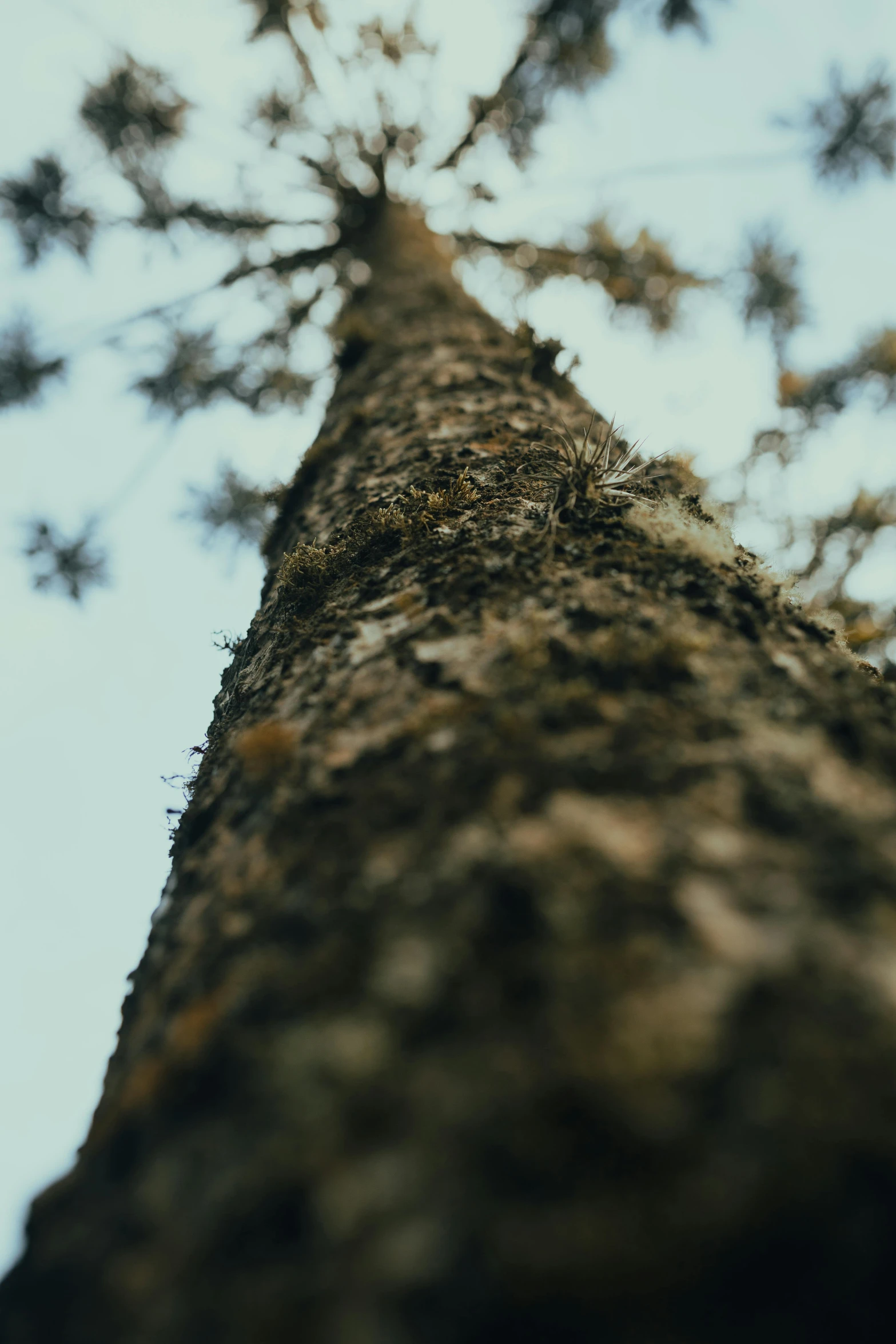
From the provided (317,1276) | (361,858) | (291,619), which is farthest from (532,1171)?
(291,619)

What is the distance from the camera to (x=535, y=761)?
1.07 m

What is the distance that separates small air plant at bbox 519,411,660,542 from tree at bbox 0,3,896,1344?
0.05m

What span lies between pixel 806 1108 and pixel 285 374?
7459mm

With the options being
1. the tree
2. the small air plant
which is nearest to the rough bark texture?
the tree

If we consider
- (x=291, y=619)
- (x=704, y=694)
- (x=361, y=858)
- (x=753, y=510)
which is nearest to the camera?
(x=361, y=858)

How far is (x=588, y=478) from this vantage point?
1763 millimetres

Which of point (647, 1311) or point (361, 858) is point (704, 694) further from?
point (647, 1311)

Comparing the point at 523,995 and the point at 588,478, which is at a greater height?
the point at 588,478

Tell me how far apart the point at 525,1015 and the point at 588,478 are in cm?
133

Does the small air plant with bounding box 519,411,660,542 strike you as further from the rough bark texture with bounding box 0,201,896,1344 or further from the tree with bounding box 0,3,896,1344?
the rough bark texture with bounding box 0,201,896,1344

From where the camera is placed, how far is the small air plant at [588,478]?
172 centimetres

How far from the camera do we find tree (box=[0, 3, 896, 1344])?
0.65m

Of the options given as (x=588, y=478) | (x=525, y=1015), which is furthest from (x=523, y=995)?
(x=588, y=478)

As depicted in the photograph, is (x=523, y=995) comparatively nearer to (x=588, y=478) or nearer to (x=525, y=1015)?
(x=525, y=1015)
